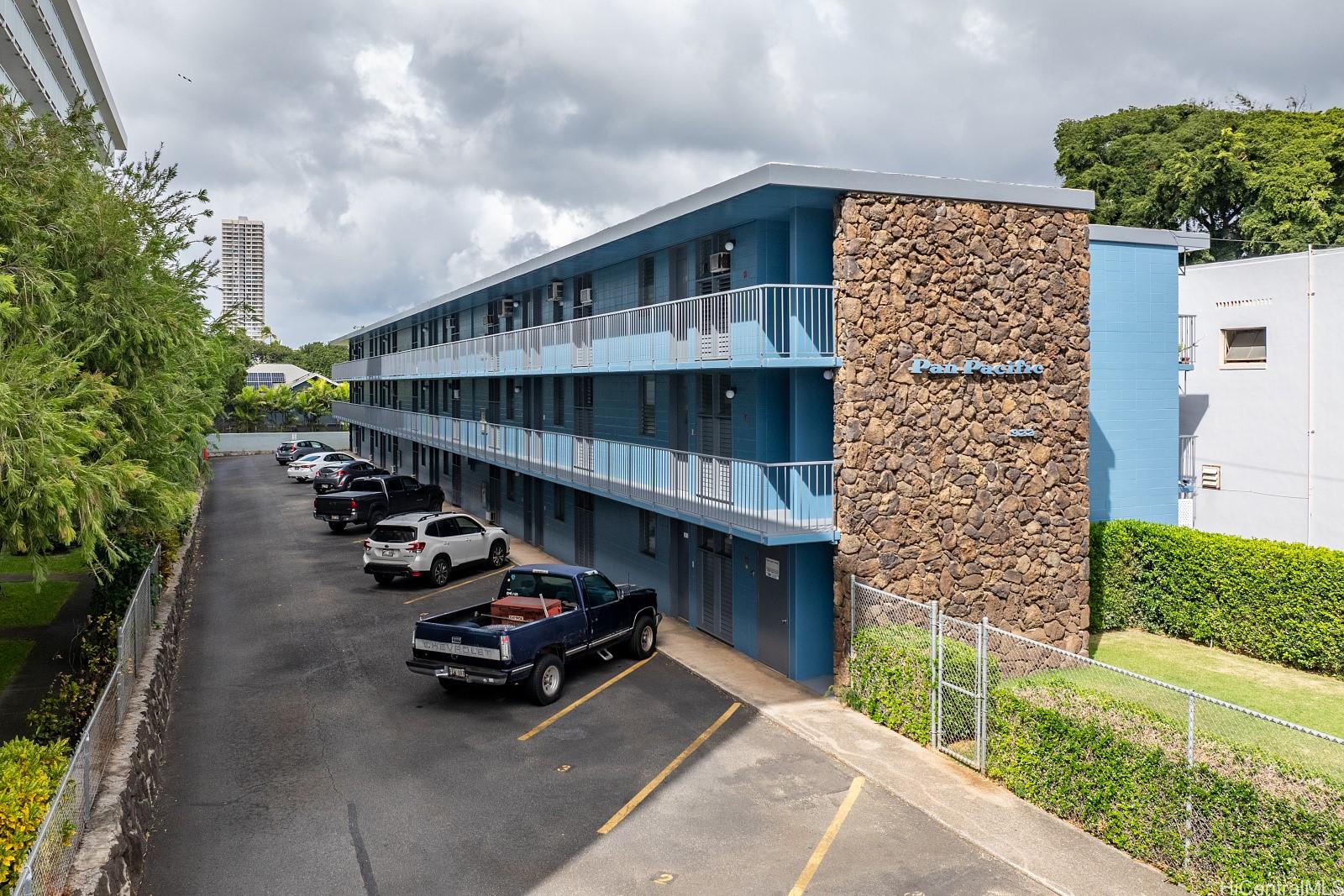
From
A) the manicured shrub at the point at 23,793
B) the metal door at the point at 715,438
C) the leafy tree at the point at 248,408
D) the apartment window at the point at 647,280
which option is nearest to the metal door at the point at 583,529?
the apartment window at the point at 647,280

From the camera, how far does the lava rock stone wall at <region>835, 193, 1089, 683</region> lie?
50.3 feet

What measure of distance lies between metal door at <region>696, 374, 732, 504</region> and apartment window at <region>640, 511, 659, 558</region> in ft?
9.31

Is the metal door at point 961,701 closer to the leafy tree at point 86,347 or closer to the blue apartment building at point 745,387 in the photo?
the blue apartment building at point 745,387

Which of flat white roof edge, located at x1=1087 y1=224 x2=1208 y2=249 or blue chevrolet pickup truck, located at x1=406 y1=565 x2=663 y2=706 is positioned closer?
blue chevrolet pickup truck, located at x1=406 y1=565 x2=663 y2=706

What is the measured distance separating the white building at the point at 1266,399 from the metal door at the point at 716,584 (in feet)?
44.9

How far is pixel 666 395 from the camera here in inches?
833

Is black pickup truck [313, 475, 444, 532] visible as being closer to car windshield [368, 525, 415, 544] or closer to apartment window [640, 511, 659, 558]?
car windshield [368, 525, 415, 544]

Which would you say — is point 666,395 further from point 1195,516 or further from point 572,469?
point 1195,516

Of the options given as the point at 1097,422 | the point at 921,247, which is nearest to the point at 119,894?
the point at 921,247

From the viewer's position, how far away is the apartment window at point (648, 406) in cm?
2209

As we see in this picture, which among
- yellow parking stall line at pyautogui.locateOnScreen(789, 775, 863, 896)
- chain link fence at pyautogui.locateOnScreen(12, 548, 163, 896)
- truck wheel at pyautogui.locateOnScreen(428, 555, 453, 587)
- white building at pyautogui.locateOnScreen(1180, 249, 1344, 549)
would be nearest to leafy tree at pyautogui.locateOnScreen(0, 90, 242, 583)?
chain link fence at pyautogui.locateOnScreen(12, 548, 163, 896)

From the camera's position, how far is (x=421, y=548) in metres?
23.8

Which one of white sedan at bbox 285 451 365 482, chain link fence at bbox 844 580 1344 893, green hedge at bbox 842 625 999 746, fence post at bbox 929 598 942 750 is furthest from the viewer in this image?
white sedan at bbox 285 451 365 482

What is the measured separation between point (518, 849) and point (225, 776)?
4.42 m
